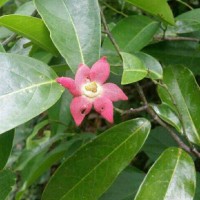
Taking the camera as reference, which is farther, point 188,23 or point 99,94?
point 188,23

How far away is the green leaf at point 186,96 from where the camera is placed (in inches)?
37.6

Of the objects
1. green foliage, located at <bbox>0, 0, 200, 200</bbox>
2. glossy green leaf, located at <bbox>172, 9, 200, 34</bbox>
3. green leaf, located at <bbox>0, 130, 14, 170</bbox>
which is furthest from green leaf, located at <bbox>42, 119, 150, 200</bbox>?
glossy green leaf, located at <bbox>172, 9, 200, 34</bbox>

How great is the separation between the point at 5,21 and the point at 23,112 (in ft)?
0.79

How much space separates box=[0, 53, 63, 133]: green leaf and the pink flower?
3 centimetres

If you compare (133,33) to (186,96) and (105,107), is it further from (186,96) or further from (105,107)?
(105,107)

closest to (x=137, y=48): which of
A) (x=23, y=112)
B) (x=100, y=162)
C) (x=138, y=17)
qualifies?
(x=138, y=17)

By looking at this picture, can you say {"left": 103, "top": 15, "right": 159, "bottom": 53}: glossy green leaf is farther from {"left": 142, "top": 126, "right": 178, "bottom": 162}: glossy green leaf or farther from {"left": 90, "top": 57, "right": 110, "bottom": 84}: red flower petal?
{"left": 142, "top": 126, "right": 178, "bottom": 162}: glossy green leaf

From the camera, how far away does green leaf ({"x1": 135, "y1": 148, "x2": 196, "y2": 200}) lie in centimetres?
82

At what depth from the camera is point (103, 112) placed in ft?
Result: 2.61

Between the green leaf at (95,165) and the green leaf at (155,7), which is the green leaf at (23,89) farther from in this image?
the green leaf at (155,7)

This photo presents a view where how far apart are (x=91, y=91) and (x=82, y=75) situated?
0.03 metres

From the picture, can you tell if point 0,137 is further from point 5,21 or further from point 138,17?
point 138,17

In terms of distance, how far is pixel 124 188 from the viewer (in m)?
1.22

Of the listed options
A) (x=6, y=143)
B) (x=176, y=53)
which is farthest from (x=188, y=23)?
(x=6, y=143)
